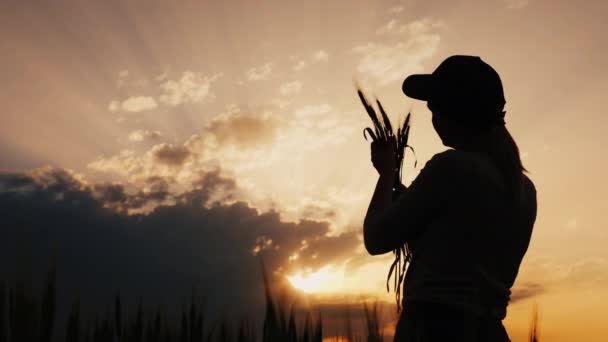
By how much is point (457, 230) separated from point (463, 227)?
29 millimetres

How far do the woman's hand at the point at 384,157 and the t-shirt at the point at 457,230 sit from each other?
1.23 ft

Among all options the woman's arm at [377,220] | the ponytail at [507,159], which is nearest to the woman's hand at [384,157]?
the woman's arm at [377,220]

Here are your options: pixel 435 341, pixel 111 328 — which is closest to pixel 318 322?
pixel 111 328

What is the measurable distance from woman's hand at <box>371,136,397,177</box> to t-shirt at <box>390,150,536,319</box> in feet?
1.23

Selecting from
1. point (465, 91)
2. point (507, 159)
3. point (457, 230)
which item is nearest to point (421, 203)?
point (457, 230)

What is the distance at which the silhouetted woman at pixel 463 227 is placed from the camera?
224 centimetres

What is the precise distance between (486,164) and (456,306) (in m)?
0.63

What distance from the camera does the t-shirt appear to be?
2.25 meters

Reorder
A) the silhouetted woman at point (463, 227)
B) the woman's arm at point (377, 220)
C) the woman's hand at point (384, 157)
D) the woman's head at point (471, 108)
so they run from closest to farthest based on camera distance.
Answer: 1. the silhouetted woman at point (463, 227)
2. the woman's arm at point (377, 220)
3. the woman's head at point (471, 108)
4. the woman's hand at point (384, 157)

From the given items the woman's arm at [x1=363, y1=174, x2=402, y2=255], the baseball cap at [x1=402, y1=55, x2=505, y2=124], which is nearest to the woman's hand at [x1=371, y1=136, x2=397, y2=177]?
the woman's arm at [x1=363, y1=174, x2=402, y2=255]

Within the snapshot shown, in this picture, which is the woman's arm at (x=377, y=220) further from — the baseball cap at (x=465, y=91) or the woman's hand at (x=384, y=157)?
the baseball cap at (x=465, y=91)

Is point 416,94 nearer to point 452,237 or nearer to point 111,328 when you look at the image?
point 452,237

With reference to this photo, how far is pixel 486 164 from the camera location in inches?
93.8

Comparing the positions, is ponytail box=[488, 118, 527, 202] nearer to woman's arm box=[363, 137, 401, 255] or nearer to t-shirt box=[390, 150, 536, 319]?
t-shirt box=[390, 150, 536, 319]
